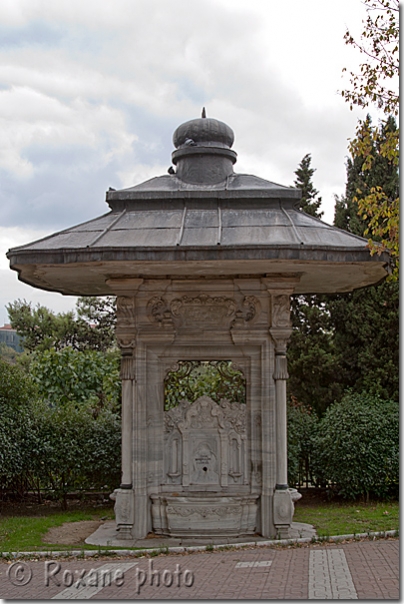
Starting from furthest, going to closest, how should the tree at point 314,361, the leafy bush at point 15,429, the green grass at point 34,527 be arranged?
the tree at point 314,361 < the leafy bush at point 15,429 < the green grass at point 34,527

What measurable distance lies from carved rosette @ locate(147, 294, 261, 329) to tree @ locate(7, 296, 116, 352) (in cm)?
1743

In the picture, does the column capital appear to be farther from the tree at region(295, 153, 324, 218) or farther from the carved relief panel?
the tree at region(295, 153, 324, 218)

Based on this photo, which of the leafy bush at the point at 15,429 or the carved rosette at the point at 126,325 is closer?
the carved rosette at the point at 126,325

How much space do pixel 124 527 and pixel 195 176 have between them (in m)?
5.31

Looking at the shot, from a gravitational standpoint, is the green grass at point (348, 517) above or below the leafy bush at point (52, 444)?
below

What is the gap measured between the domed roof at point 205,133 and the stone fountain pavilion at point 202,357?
3.67 feet

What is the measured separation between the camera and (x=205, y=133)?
10.9 meters

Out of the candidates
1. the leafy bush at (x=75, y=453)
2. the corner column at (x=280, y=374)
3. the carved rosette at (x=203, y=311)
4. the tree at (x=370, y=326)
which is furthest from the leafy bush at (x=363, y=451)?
the leafy bush at (x=75, y=453)

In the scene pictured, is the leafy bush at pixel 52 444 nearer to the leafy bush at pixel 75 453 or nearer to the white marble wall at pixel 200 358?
the leafy bush at pixel 75 453

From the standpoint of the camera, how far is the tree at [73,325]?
89.5 feet

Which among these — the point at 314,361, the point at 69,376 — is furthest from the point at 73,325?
the point at 314,361

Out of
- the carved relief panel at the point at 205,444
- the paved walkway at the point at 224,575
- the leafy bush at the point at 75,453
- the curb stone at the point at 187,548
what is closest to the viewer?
the paved walkway at the point at 224,575

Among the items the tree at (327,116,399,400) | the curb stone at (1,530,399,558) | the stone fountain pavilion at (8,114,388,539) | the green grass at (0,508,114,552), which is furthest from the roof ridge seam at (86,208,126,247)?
the tree at (327,116,399,400)

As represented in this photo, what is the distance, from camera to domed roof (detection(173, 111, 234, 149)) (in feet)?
35.7
